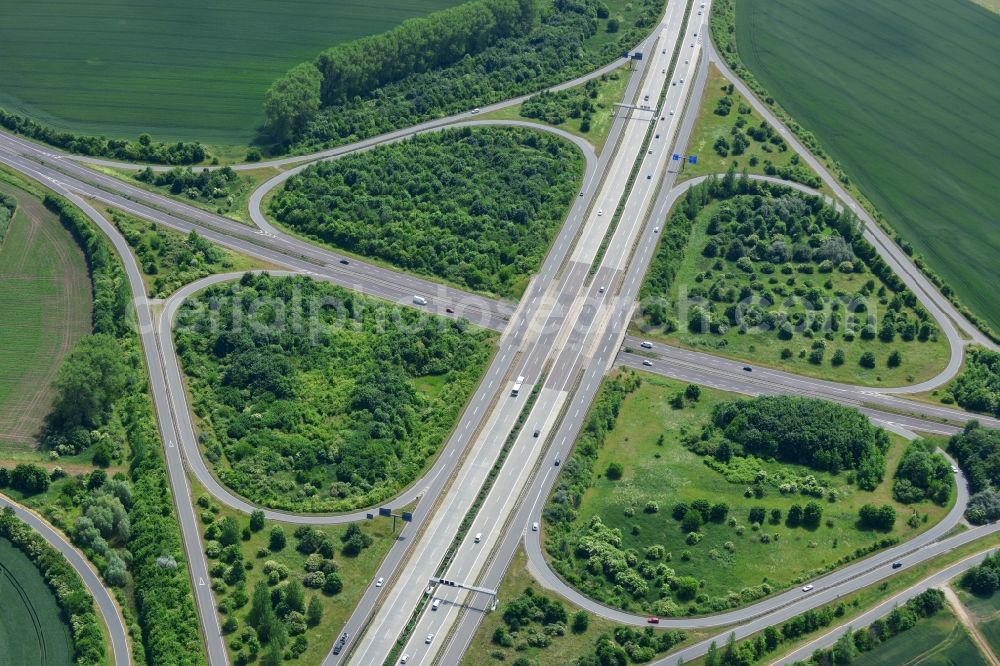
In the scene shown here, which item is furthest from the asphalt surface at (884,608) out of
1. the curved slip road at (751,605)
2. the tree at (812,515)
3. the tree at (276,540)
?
the tree at (276,540)

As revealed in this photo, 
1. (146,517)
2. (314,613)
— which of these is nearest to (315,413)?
(146,517)

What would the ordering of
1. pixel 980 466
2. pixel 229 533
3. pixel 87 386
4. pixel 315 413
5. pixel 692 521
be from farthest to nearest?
pixel 315 413 → pixel 980 466 → pixel 87 386 → pixel 692 521 → pixel 229 533

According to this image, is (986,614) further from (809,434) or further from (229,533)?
(229,533)

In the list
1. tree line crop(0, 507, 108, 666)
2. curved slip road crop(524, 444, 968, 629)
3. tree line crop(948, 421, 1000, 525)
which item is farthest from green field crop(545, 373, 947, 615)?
tree line crop(0, 507, 108, 666)

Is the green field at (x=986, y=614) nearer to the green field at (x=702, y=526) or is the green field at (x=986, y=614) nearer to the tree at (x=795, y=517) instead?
the green field at (x=702, y=526)

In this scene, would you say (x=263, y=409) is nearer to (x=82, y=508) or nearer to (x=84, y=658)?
(x=82, y=508)
